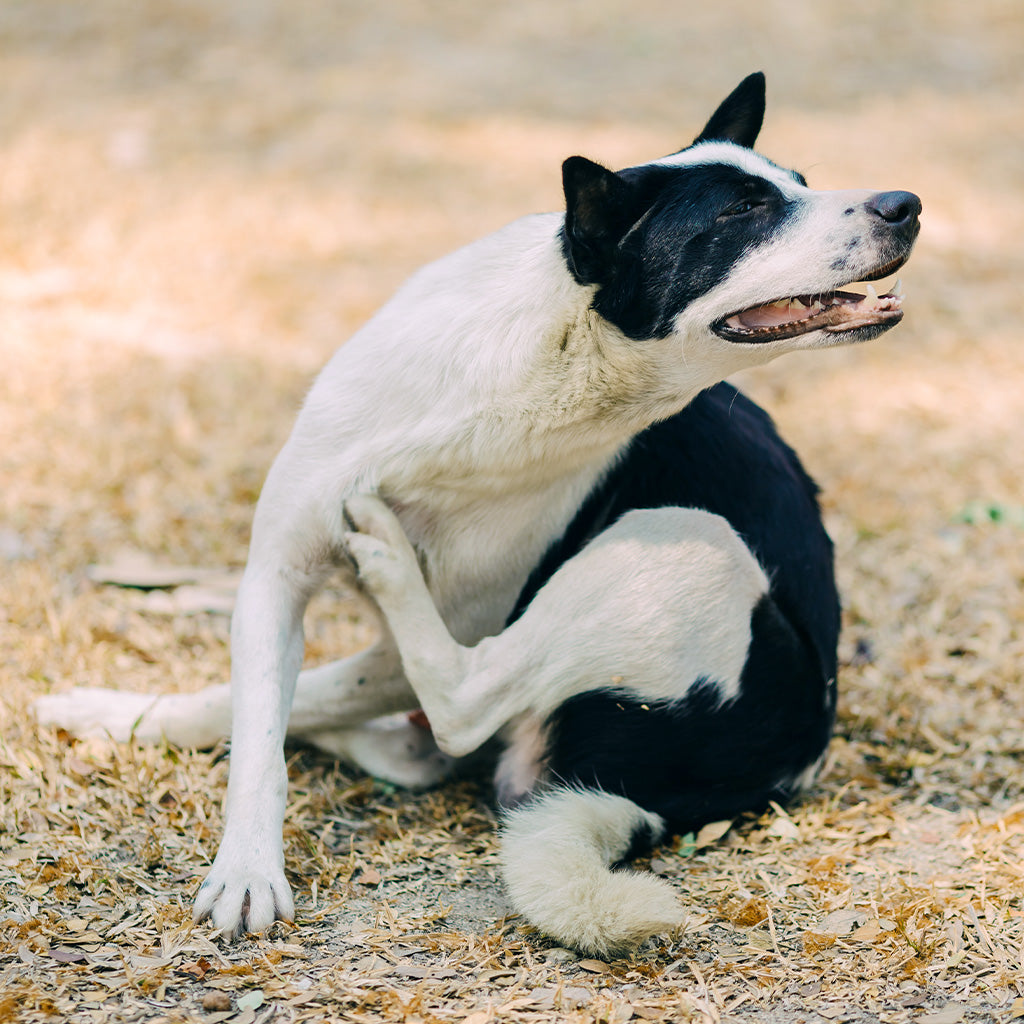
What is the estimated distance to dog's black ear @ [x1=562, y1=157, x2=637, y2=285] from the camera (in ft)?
7.45

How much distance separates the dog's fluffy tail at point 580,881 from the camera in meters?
2.08

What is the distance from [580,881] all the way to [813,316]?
1226mm

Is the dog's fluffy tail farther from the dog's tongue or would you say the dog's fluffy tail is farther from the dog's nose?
the dog's nose

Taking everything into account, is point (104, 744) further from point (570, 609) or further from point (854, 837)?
point (854, 837)

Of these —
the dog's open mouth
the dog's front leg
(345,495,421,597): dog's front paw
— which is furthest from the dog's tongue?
the dog's front leg

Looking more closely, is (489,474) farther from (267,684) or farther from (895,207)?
(895,207)

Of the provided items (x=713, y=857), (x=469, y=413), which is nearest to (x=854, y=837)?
(x=713, y=857)

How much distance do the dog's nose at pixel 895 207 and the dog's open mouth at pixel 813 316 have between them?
112mm

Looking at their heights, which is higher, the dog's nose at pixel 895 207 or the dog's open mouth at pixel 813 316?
the dog's nose at pixel 895 207

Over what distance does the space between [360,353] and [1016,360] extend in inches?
171

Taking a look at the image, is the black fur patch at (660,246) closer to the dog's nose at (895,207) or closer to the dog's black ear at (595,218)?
the dog's black ear at (595,218)

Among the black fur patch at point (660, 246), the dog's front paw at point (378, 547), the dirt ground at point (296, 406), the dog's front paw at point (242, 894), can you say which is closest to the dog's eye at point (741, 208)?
the black fur patch at point (660, 246)

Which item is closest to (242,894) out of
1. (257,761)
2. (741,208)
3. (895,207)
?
(257,761)

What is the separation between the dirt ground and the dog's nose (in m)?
1.38
